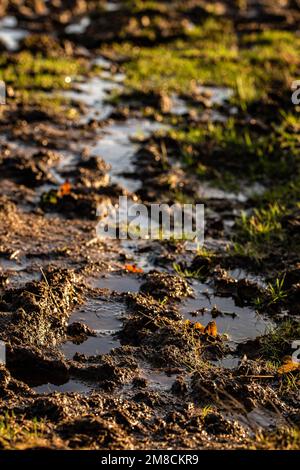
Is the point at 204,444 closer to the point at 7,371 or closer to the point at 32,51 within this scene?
the point at 7,371

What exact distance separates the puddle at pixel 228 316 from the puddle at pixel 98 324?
1.40ft

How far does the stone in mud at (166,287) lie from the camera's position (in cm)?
519

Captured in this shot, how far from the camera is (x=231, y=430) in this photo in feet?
12.5

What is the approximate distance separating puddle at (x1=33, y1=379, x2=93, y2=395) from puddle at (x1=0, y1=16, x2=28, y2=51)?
7038 millimetres

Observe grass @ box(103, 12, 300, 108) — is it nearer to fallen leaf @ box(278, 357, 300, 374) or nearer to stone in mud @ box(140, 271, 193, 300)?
stone in mud @ box(140, 271, 193, 300)

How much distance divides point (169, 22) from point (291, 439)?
9.44m

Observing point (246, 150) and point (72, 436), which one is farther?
point (246, 150)

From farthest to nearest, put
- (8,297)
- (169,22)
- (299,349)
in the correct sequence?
(169,22)
(8,297)
(299,349)

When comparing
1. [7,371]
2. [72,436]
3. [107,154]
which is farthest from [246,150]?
[72,436]

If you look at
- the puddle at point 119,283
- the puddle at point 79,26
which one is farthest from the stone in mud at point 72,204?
the puddle at point 79,26

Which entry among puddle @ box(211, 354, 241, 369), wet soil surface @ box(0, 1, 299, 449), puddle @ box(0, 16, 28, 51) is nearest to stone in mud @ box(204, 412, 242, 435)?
wet soil surface @ box(0, 1, 299, 449)

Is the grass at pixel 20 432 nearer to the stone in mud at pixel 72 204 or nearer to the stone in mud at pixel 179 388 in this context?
the stone in mud at pixel 179 388

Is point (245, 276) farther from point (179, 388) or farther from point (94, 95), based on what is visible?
point (94, 95)

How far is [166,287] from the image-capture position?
524cm
